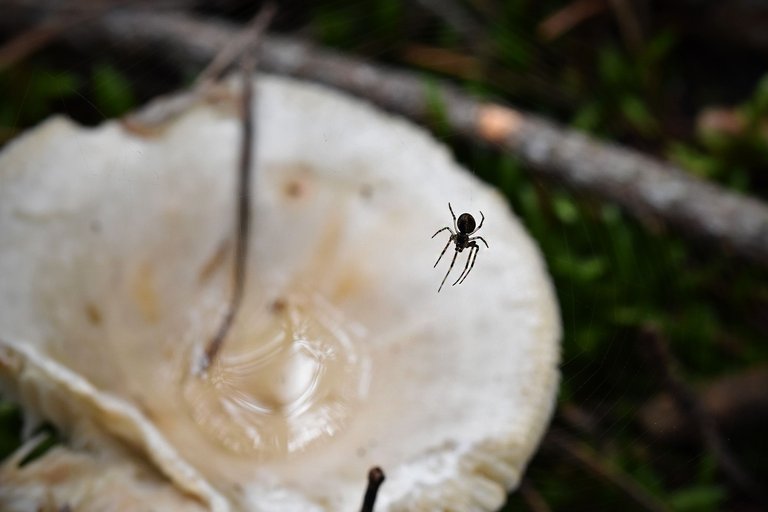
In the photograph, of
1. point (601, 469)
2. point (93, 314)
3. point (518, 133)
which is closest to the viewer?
point (93, 314)

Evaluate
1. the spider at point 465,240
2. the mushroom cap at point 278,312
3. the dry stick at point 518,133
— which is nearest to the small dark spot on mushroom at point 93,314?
the mushroom cap at point 278,312

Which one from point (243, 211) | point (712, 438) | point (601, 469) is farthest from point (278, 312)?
point (712, 438)

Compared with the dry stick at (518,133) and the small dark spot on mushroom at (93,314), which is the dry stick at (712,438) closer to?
the dry stick at (518,133)

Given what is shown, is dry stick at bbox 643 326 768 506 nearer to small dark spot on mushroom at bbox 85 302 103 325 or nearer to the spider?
the spider

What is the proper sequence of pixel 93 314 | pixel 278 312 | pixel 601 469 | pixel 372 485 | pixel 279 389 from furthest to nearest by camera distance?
1. pixel 601 469
2. pixel 278 312
3. pixel 93 314
4. pixel 279 389
5. pixel 372 485

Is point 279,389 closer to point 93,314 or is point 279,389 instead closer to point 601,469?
point 93,314

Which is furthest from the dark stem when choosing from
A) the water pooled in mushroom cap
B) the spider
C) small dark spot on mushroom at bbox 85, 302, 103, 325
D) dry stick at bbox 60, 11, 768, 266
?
dry stick at bbox 60, 11, 768, 266
